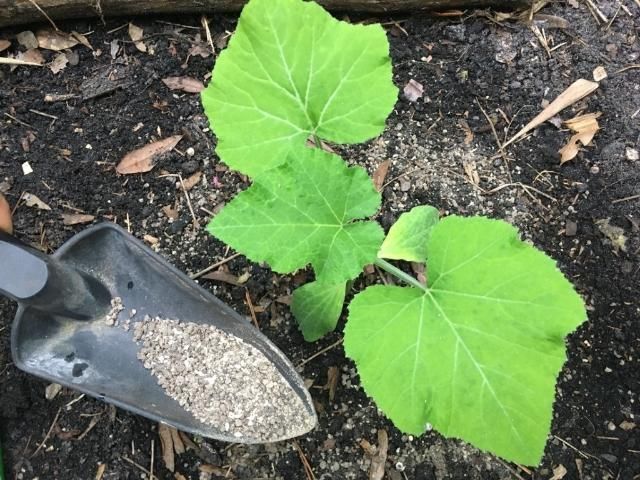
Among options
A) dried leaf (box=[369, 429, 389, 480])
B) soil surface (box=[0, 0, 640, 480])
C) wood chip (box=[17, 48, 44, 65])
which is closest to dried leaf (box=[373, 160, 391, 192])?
soil surface (box=[0, 0, 640, 480])

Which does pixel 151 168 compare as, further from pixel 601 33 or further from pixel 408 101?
pixel 601 33

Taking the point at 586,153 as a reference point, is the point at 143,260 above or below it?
below

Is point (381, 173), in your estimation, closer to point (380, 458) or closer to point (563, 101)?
point (563, 101)

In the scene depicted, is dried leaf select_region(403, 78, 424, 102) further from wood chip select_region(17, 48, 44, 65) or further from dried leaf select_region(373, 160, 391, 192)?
wood chip select_region(17, 48, 44, 65)

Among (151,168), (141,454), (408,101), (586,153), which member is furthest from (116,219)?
(586,153)

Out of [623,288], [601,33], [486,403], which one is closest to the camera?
[486,403]

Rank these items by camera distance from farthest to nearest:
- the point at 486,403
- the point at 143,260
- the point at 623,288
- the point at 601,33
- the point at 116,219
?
the point at 601,33, the point at 116,219, the point at 623,288, the point at 143,260, the point at 486,403
